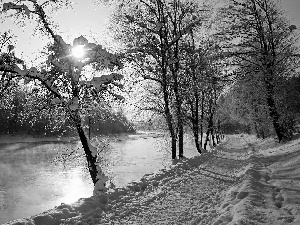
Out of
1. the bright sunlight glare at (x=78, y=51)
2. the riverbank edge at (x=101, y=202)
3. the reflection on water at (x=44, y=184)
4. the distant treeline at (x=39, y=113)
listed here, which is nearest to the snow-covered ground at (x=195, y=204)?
the riverbank edge at (x=101, y=202)

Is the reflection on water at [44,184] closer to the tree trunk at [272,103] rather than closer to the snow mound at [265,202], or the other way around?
the snow mound at [265,202]

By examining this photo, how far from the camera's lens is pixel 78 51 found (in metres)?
9.57

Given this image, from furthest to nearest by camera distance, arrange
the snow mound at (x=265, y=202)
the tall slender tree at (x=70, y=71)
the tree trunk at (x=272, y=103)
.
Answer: the tree trunk at (x=272, y=103)
the tall slender tree at (x=70, y=71)
the snow mound at (x=265, y=202)

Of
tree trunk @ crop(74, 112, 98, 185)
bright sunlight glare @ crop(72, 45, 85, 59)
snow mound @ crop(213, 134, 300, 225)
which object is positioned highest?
bright sunlight glare @ crop(72, 45, 85, 59)

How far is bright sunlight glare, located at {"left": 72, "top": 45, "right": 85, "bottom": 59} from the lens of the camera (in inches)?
375

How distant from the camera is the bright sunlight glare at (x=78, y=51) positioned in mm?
9516

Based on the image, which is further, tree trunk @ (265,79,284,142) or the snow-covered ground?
→ tree trunk @ (265,79,284,142)

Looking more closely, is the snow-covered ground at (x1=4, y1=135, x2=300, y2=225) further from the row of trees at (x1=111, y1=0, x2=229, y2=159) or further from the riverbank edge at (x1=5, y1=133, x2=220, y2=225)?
the row of trees at (x1=111, y1=0, x2=229, y2=159)

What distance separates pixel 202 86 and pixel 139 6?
674cm

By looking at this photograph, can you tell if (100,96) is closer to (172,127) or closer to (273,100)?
(172,127)

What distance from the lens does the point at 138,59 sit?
1578 centimetres

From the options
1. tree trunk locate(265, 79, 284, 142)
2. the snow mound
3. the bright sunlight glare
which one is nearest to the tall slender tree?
the bright sunlight glare

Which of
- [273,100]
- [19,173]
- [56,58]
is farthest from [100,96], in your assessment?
[19,173]

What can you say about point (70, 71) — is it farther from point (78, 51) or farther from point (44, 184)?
point (44, 184)
